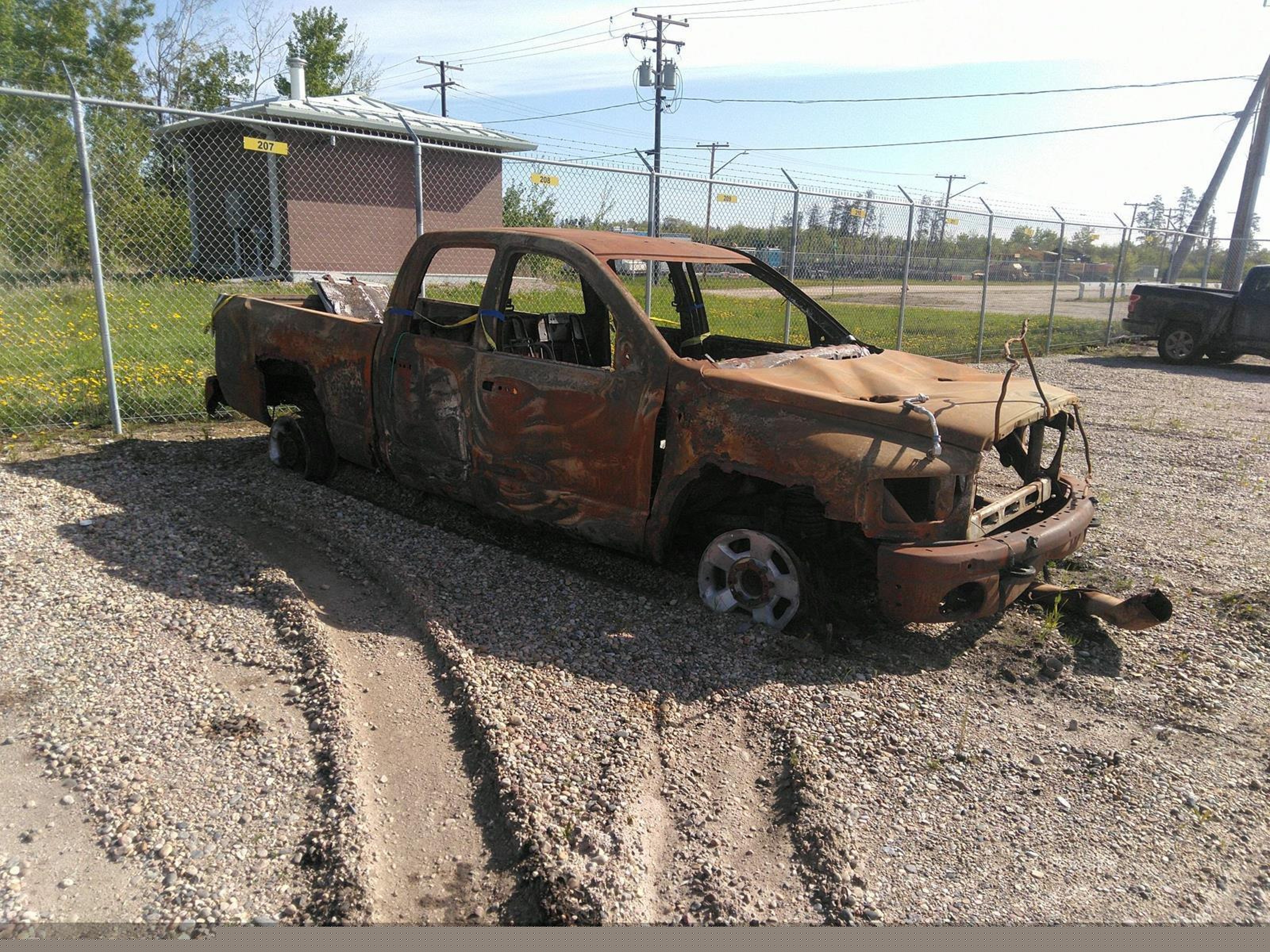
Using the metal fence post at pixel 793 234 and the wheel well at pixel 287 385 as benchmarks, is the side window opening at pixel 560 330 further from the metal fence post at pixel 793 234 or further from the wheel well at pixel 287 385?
the metal fence post at pixel 793 234

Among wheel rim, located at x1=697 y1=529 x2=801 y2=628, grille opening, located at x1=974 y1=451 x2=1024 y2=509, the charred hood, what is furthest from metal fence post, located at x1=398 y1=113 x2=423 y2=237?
grille opening, located at x1=974 y1=451 x2=1024 y2=509

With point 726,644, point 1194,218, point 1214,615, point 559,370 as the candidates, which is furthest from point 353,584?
point 1194,218

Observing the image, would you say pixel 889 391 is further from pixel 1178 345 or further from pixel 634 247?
pixel 1178 345

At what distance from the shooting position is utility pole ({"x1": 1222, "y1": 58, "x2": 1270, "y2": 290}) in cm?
2053

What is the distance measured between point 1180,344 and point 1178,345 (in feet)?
0.07

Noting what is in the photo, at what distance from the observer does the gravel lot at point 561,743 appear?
103 inches

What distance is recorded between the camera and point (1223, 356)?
621 inches

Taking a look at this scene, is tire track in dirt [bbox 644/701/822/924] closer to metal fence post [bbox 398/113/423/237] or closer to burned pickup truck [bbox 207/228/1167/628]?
burned pickup truck [bbox 207/228/1167/628]

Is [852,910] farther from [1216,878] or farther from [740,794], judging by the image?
[1216,878]

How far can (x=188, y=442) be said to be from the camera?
23.8ft

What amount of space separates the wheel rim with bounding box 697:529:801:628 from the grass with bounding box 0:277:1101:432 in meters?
1.80

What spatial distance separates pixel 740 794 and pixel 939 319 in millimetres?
16327

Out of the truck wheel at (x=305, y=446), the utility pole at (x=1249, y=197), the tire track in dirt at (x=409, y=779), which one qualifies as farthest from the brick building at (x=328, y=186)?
the utility pole at (x=1249, y=197)

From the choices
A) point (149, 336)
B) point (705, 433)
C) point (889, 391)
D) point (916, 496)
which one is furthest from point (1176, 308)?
point (149, 336)
